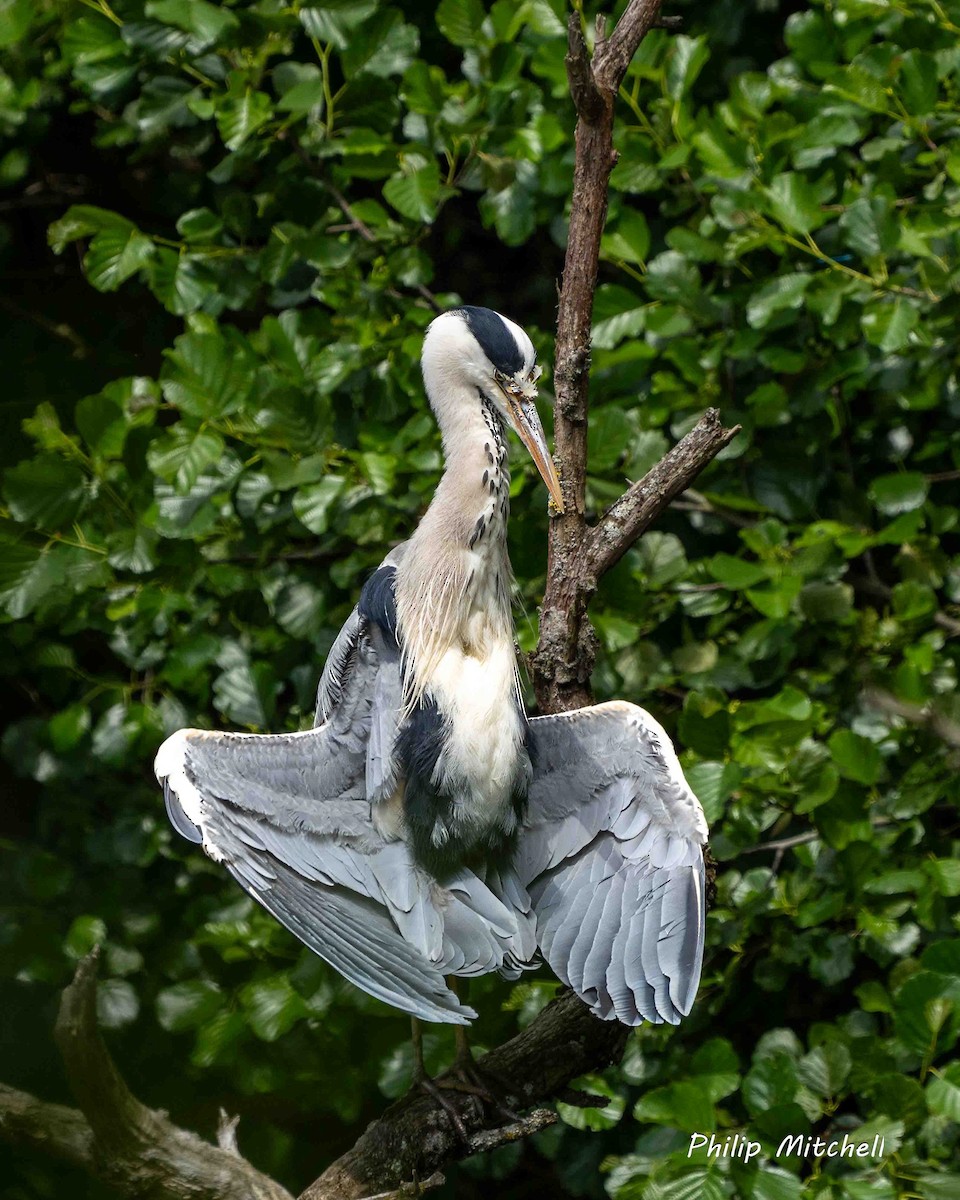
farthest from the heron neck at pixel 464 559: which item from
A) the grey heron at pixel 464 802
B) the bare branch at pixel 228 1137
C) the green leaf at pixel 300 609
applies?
the bare branch at pixel 228 1137

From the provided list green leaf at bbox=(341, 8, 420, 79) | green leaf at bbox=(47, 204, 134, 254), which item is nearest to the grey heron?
green leaf at bbox=(341, 8, 420, 79)

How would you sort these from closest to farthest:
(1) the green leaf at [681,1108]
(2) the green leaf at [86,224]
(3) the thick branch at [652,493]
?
→ (3) the thick branch at [652,493] → (1) the green leaf at [681,1108] → (2) the green leaf at [86,224]

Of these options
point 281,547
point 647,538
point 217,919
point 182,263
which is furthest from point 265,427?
point 217,919

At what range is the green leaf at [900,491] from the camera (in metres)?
2.49

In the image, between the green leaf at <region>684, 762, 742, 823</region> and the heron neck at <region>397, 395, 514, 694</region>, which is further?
the green leaf at <region>684, 762, 742, 823</region>

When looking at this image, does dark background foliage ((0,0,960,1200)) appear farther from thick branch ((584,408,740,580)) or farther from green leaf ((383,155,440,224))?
thick branch ((584,408,740,580))

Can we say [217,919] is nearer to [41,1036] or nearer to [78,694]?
[41,1036]

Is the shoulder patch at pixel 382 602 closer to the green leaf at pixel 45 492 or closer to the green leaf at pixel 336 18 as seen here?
the green leaf at pixel 45 492

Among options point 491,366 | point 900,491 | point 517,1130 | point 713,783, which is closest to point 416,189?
point 491,366

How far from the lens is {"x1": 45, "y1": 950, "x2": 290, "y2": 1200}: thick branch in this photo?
6.17 feet

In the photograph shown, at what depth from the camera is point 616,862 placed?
5.87 feet

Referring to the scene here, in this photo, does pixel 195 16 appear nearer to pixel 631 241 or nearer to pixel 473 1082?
pixel 631 241

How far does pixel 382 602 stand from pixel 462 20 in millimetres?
1176

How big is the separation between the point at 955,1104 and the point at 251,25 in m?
2.16
